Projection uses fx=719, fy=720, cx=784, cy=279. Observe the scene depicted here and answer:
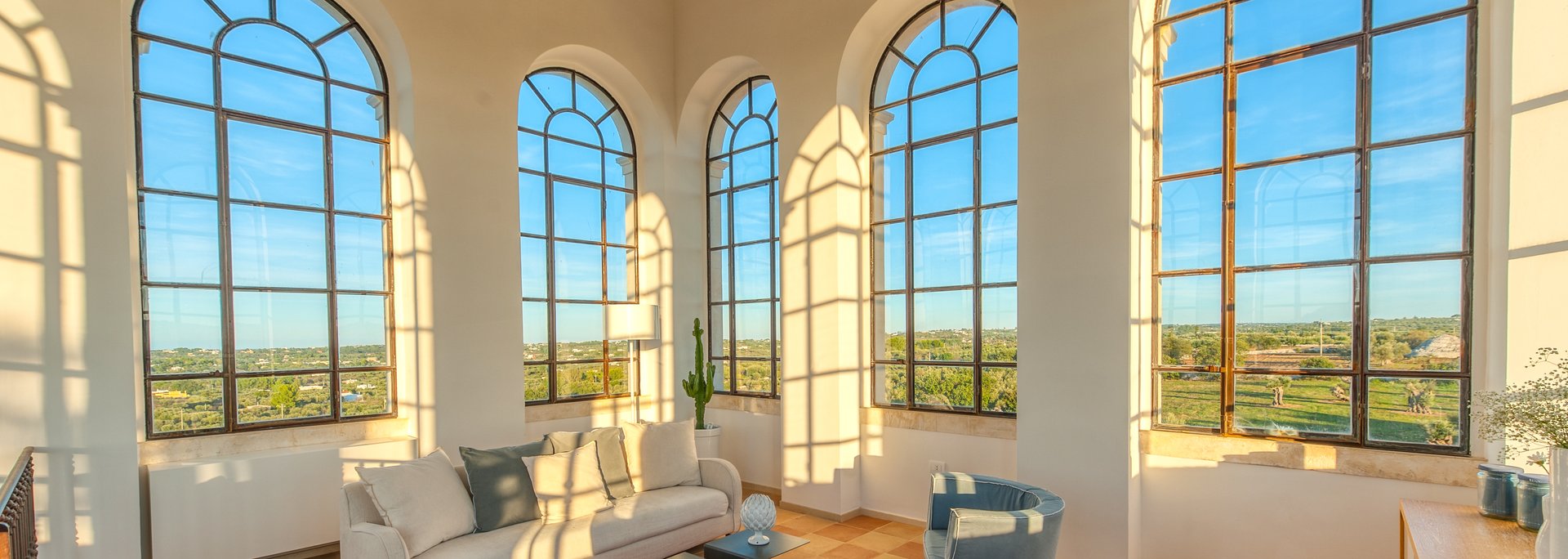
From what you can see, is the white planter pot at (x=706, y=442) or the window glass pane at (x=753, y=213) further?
the window glass pane at (x=753, y=213)

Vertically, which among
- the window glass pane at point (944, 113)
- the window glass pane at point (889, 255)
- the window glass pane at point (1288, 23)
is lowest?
the window glass pane at point (889, 255)

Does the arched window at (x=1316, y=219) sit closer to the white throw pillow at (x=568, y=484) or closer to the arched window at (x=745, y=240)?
the arched window at (x=745, y=240)

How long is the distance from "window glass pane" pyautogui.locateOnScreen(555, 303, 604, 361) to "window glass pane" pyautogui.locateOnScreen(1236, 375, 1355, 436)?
5206 mm

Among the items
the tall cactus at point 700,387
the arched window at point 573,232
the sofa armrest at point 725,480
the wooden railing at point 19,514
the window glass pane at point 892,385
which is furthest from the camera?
the tall cactus at point 700,387

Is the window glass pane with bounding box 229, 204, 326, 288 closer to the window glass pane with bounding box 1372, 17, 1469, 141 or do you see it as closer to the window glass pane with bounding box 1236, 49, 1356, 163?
the window glass pane with bounding box 1236, 49, 1356, 163

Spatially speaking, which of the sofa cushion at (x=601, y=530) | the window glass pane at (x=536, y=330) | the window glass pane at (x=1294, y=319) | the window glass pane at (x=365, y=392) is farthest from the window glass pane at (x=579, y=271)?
the window glass pane at (x=1294, y=319)

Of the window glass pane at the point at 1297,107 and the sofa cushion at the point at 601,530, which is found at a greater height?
the window glass pane at the point at 1297,107

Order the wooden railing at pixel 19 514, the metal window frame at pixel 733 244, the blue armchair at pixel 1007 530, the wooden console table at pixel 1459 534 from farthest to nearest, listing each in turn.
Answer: the metal window frame at pixel 733 244 → the blue armchair at pixel 1007 530 → the wooden railing at pixel 19 514 → the wooden console table at pixel 1459 534

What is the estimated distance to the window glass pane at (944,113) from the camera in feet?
18.4

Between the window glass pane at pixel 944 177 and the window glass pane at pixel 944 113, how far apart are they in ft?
0.40

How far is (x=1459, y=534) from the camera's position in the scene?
111 inches

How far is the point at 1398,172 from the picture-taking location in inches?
152

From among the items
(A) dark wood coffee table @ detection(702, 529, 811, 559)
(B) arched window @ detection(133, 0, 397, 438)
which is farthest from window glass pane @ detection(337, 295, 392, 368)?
(A) dark wood coffee table @ detection(702, 529, 811, 559)

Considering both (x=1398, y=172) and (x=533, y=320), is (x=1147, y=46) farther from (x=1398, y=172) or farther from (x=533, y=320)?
(x=533, y=320)
